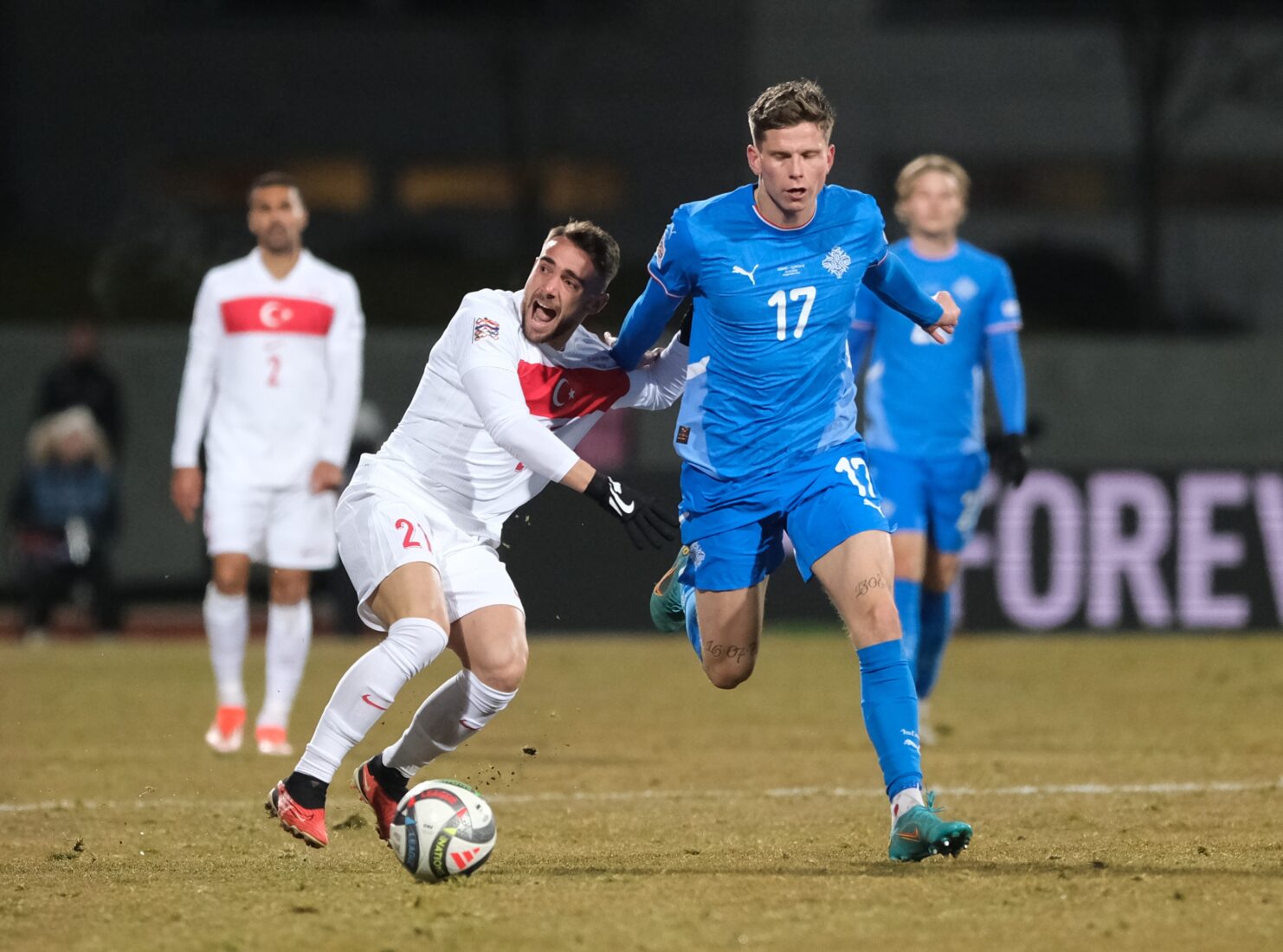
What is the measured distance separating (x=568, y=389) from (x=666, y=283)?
1.61 feet

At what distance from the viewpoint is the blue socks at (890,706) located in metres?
6.45

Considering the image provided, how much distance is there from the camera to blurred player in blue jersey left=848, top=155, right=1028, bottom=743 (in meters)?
9.69

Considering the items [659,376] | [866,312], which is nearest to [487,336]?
[659,376]

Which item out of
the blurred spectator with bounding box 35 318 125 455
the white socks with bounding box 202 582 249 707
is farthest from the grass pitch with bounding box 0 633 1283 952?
the blurred spectator with bounding box 35 318 125 455

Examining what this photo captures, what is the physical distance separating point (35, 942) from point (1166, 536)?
12.4 meters

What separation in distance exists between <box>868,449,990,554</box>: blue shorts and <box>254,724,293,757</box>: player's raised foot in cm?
289

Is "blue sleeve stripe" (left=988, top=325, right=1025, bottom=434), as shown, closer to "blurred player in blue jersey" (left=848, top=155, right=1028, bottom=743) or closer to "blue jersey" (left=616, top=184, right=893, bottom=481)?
"blurred player in blue jersey" (left=848, top=155, right=1028, bottom=743)

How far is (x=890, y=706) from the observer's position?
6504 millimetres

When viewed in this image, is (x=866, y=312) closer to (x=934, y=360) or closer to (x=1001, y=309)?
(x=934, y=360)

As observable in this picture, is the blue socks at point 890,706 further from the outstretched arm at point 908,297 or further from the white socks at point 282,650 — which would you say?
the white socks at point 282,650

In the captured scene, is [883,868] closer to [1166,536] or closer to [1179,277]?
[1166,536]

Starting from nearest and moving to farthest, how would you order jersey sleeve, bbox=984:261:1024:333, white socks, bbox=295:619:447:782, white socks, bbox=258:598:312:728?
1. white socks, bbox=295:619:447:782
2. jersey sleeve, bbox=984:261:1024:333
3. white socks, bbox=258:598:312:728

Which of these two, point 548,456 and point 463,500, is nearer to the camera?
point 548,456

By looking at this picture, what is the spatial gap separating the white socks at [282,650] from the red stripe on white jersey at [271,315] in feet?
4.13
